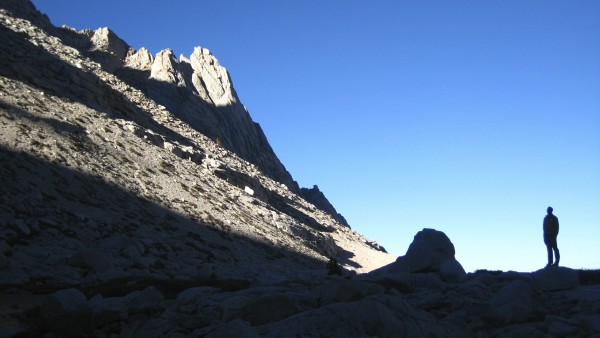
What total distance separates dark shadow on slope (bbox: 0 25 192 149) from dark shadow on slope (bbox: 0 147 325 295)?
19372 millimetres

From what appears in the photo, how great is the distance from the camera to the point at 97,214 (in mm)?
30719

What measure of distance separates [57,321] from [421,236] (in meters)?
13.3

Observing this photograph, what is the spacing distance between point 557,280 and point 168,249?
68.6ft

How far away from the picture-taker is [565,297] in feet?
40.2

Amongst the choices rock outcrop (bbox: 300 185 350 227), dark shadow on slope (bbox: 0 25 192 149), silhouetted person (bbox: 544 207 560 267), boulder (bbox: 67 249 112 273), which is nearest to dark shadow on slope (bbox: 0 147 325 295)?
boulder (bbox: 67 249 112 273)

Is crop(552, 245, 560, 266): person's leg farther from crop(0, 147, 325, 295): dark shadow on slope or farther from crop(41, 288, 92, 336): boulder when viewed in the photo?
crop(41, 288, 92, 336): boulder

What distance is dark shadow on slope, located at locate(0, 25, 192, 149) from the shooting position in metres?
50.3

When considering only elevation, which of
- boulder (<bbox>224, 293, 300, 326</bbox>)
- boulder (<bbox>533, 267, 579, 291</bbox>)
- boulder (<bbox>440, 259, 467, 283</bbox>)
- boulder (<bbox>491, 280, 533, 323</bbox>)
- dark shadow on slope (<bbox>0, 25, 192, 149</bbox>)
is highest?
dark shadow on slope (<bbox>0, 25, 192, 149</bbox>)

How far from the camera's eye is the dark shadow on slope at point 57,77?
50.3 metres

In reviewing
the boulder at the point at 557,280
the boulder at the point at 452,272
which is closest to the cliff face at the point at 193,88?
the boulder at the point at 452,272

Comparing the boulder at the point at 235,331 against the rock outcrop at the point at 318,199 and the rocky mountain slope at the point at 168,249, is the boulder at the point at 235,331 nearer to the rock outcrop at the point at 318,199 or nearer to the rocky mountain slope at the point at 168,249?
the rocky mountain slope at the point at 168,249

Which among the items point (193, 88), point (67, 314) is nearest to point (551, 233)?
point (67, 314)

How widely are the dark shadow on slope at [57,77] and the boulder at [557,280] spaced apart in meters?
48.0

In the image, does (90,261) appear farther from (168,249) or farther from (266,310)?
(266,310)
